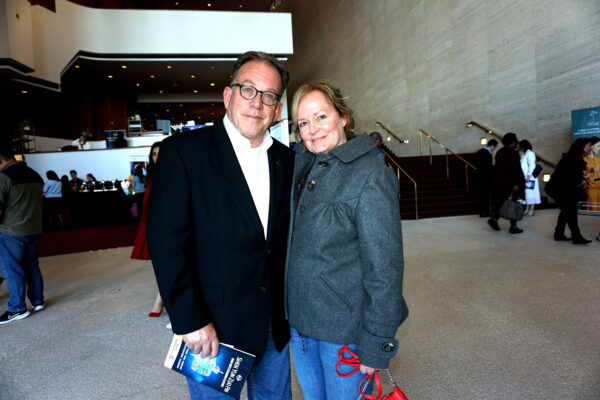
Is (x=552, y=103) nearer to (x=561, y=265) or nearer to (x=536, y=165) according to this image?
(x=536, y=165)

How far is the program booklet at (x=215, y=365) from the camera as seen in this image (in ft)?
3.53

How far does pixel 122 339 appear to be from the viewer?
9.27 feet

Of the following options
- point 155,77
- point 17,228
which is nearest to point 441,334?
point 17,228

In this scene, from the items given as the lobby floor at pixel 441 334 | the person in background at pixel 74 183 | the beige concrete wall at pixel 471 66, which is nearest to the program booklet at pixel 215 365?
the lobby floor at pixel 441 334

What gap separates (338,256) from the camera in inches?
43.8

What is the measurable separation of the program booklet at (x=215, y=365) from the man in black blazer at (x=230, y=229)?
4 cm

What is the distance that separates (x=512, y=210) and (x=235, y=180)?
5709mm

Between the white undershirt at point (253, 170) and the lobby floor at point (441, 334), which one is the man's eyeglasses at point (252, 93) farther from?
the lobby floor at point (441, 334)

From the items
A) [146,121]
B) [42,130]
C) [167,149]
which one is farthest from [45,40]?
[167,149]

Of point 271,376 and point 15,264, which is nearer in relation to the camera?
point 271,376

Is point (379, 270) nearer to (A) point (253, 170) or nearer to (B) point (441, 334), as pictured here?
(A) point (253, 170)

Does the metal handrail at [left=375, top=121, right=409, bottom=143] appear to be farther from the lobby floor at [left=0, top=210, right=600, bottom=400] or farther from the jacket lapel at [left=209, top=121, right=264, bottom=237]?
the jacket lapel at [left=209, top=121, right=264, bottom=237]

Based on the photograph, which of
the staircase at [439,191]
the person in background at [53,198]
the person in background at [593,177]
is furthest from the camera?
the person in background at [53,198]

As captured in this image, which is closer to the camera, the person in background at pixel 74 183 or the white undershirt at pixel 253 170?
the white undershirt at pixel 253 170
